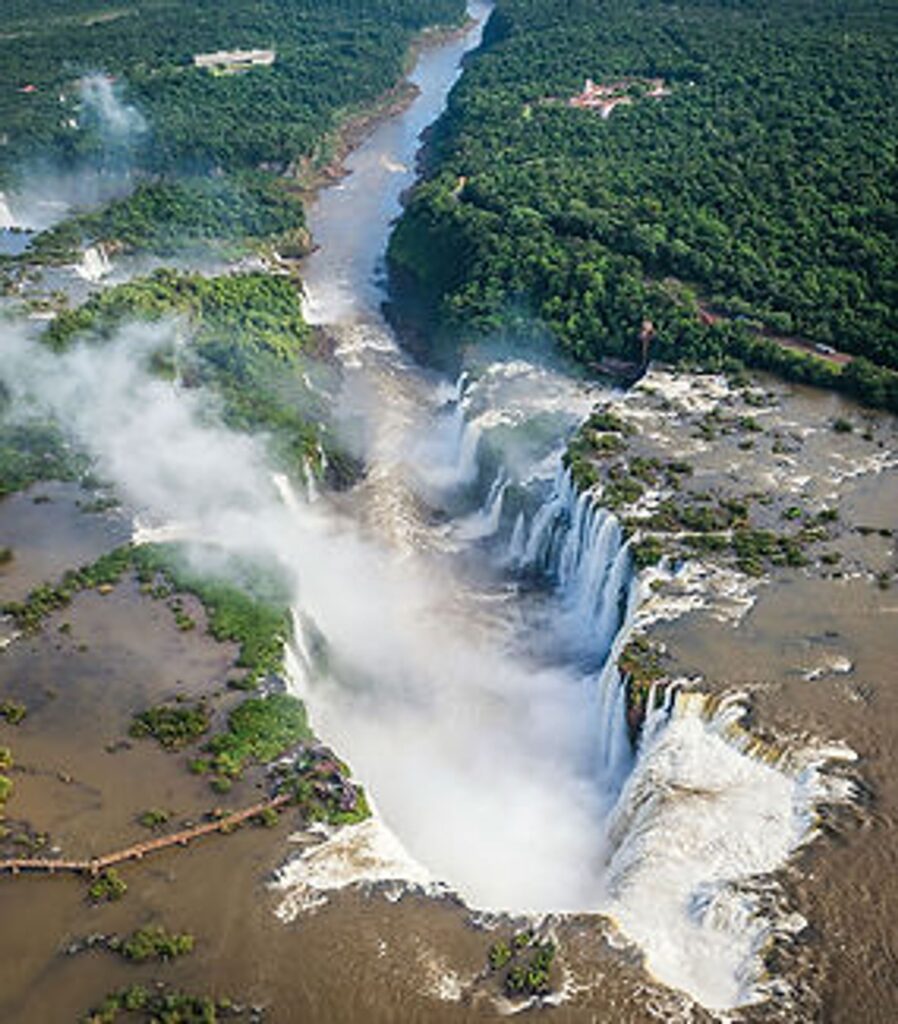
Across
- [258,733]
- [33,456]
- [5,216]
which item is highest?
[258,733]

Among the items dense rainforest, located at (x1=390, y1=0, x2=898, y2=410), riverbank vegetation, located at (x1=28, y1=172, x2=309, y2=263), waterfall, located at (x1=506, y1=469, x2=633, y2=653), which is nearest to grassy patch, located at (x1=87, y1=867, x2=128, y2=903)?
waterfall, located at (x1=506, y1=469, x2=633, y2=653)

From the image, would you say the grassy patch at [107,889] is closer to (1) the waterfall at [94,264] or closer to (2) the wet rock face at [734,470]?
(2) the wet rock face at [734,470]

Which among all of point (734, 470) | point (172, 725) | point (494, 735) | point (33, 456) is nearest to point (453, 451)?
point (734, 470)

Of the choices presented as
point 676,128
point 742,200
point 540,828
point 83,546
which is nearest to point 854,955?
point 540,828

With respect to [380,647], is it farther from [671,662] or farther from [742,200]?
[742,200]

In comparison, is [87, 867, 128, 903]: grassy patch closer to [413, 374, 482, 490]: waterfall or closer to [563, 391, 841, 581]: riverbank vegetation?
[563, 391, 841, 581]: riverbank vegetation

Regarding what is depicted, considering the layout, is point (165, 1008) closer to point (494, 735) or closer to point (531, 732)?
point (494, 735)
